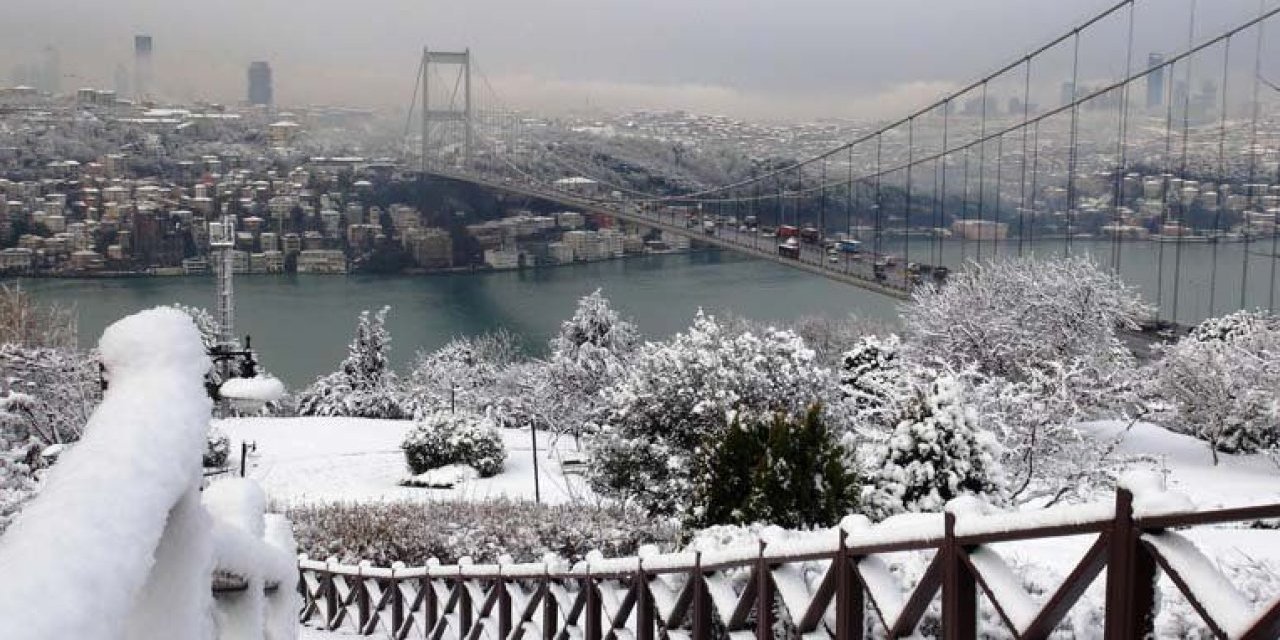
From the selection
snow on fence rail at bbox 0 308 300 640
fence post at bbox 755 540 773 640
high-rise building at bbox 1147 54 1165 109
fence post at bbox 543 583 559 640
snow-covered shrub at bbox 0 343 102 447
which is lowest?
snow-covered shrub at bbox 0 343 102 447

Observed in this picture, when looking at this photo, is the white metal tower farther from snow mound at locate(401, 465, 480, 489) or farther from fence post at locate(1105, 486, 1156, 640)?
fence post at locate(1105, 486, 1156, 640)

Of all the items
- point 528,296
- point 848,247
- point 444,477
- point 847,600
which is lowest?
point 528,296

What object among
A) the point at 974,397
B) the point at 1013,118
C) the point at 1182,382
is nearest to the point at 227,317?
the point at 974,397

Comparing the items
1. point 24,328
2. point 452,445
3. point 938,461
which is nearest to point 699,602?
point 938,461

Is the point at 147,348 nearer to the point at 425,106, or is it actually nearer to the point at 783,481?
the point at 783,481

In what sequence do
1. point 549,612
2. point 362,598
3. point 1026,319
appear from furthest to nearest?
1. point 1026,319
2. point 362,598
3. point 549,612

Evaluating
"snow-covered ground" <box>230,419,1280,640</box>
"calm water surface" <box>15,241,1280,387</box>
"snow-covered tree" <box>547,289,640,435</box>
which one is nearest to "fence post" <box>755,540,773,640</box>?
"snow-covered ground" <box>230,419,1280,640</box>
